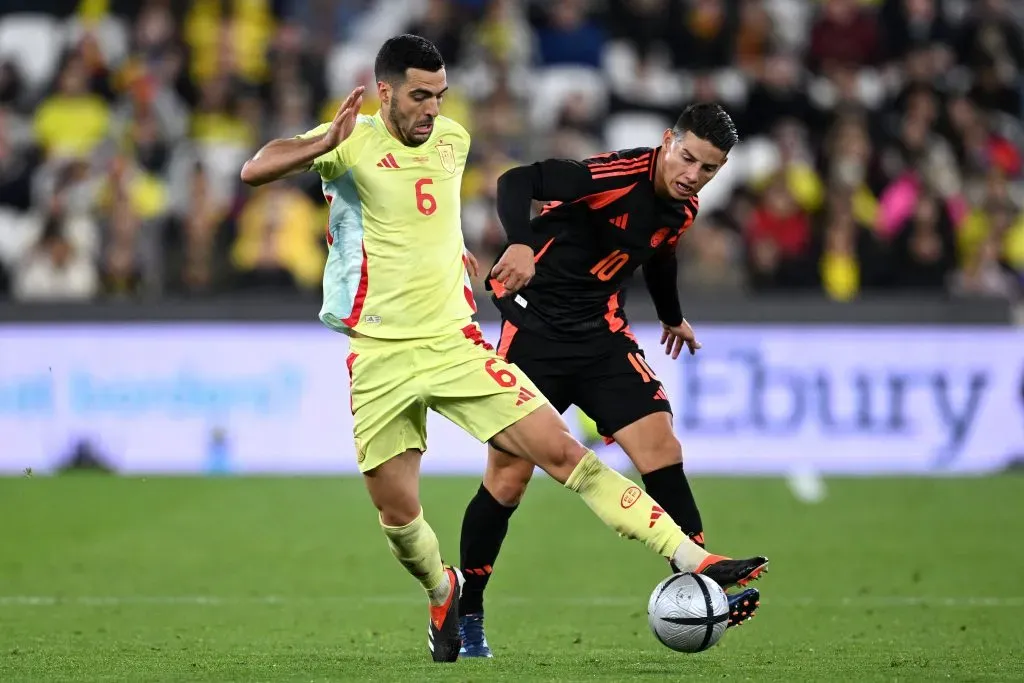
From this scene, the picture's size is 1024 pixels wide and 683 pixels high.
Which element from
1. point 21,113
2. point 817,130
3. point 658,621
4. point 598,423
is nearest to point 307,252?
point 21,113

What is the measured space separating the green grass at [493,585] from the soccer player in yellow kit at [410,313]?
74cm

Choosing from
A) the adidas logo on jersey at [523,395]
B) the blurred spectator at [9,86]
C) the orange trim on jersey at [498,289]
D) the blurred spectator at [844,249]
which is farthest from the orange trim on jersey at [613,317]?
the blurred spectator at [9,86]

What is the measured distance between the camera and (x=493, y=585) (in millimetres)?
9328

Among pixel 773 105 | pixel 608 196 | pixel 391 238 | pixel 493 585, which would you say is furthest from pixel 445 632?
pixel 773 105

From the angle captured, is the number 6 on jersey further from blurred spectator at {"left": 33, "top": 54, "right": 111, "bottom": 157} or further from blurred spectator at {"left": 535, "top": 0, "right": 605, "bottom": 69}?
blurred spectator at {"left": 535, "top": 0, "right": 605, "bottom": 69}

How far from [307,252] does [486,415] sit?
9056 millimetres

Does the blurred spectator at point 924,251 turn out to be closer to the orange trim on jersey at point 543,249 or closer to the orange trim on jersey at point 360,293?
the orange trim on jersey at point 543,249

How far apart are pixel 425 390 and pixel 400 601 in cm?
278

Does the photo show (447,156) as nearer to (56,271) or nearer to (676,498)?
(676,498)

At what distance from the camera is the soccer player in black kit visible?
6754 mm

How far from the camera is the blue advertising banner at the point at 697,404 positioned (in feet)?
43.8

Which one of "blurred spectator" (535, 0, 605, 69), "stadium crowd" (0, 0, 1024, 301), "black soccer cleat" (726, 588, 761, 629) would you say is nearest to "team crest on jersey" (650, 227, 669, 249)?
"black soccer cleat" (726, 588, 761, 629)

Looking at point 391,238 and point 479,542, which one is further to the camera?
point 479,542

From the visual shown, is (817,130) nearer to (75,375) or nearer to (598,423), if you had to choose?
(75,375)
